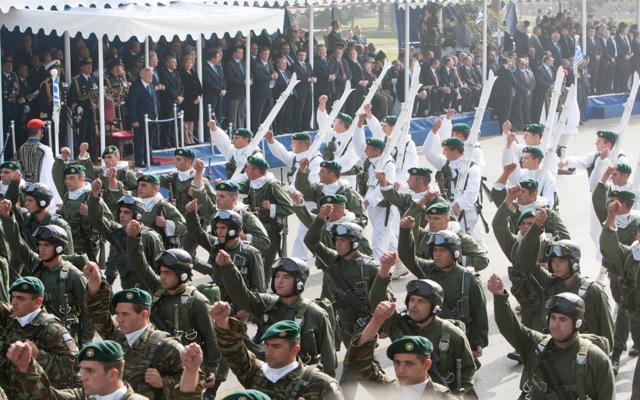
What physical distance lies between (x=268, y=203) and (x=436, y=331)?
5.54m

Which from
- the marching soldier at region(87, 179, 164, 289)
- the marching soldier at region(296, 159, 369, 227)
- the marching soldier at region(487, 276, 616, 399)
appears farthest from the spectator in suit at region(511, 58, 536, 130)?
the marching soldier at region(487, 276, 616, 399)

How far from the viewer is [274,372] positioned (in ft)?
25.4

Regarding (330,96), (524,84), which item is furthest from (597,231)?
(524,84)

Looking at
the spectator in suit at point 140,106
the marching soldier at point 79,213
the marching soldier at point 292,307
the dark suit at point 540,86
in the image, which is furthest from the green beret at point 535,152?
the dark suit at point 540,86

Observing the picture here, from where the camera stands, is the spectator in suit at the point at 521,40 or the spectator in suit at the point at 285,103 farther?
the spectator in suit at the point at 521,40

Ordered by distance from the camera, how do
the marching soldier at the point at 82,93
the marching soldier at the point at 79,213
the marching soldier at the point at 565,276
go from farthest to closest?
the marching soldier at the point at 82,93, the marching soldier at the point at 79,213, the marching soldier at the point at 565,276

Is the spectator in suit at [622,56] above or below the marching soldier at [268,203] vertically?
above

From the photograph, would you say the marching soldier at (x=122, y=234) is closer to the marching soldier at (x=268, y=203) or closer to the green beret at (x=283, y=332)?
the marching soldier at (x=268, y=203)

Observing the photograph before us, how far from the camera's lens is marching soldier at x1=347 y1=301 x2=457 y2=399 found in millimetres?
7582

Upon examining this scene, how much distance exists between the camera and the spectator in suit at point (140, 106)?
67.1 ft

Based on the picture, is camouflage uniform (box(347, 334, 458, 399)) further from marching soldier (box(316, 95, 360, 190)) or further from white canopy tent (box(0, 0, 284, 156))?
white canopy tent (box(0, 0, 284, 156))

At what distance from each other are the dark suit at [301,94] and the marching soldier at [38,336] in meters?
15.7

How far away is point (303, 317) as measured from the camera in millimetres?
9203

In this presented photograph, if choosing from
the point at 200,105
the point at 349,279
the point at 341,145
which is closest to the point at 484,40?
the point at 200,105
